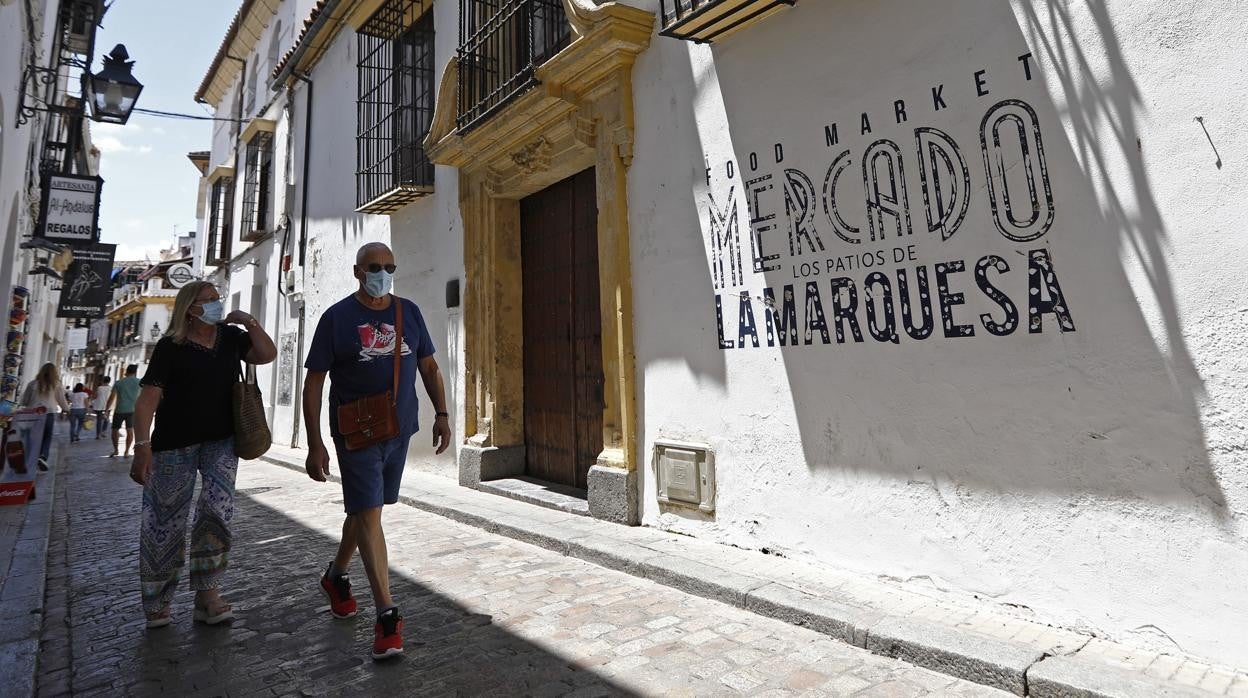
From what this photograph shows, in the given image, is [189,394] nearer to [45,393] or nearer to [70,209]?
[70,209]

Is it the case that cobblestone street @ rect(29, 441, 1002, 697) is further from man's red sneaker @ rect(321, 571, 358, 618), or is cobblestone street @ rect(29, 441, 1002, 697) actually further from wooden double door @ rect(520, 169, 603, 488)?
wooden double door @ rect(520, 169, 603, 488)

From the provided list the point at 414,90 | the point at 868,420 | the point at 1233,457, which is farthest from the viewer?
the point at 414,90

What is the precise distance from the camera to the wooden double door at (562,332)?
19.1 ft

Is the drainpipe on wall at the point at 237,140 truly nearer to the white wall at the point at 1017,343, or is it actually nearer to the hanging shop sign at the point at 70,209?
the hanging shop sign at the point at 70,209

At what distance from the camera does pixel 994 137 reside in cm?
294

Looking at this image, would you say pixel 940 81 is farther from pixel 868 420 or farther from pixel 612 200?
pixel 612 200

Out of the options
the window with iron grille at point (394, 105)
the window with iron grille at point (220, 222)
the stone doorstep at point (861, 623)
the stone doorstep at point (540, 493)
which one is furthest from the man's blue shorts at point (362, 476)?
the window with iron grille at point (220, 222)

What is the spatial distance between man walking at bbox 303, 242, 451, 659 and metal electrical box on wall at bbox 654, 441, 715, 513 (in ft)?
6.16

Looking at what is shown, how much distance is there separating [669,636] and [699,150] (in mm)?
3018

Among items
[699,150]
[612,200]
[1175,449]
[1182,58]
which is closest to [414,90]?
[612,200]

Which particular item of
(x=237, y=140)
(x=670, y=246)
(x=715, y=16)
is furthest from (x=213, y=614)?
(x=237, y=140)

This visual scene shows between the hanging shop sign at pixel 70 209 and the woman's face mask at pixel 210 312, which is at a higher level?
the hanging shop sign at pixel 70 209

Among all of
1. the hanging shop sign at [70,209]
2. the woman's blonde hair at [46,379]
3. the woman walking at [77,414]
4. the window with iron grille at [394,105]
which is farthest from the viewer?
the woman walking at [77,414]

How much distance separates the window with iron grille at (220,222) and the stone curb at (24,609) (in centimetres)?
1315
